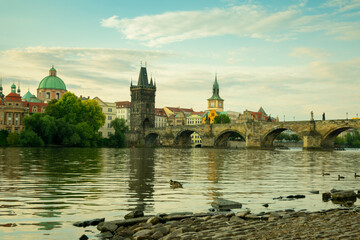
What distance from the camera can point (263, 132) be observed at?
284ft

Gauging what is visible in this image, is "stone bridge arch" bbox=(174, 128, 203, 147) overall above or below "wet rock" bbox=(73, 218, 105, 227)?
above

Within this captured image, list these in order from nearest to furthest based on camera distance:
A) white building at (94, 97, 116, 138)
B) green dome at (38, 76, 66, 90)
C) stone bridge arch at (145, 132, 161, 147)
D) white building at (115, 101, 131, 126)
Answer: stone bridge arch at (145, 132, 161, 147) < white building at (94, 97, 116, 138) < green dome at (38, 76, 66, 90) < white building at (115, 101, 131, 126)

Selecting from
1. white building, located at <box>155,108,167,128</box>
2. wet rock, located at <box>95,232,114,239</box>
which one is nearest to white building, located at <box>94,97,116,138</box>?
white building, located at <box>155,108,167,128</box>

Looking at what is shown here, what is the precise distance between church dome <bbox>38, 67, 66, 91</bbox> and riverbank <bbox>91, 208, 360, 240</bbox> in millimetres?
144606

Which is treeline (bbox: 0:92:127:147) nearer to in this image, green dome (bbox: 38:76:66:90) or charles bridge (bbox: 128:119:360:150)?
charles bridge (bbox: 128:119:360:150)

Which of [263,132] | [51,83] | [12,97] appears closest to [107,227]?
[263,132]

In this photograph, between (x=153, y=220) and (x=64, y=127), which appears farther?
(x=64, y=127)

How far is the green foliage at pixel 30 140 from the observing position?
71556 millimetres

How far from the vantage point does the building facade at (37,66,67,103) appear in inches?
5709

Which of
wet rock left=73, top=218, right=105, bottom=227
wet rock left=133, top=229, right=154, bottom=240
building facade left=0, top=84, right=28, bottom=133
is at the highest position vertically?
building facade left=0, top=84, right=28, bottom=133

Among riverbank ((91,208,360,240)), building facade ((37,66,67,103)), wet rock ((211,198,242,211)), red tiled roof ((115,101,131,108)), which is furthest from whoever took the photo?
red tiled roof ((115,101,131,108))

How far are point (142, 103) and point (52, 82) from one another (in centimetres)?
3693

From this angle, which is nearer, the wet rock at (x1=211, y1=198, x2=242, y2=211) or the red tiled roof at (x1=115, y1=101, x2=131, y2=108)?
the wet rock at (x1=211, y1=198, x2=242, y2=211)

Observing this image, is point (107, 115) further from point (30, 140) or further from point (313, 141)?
point (313, 141)
